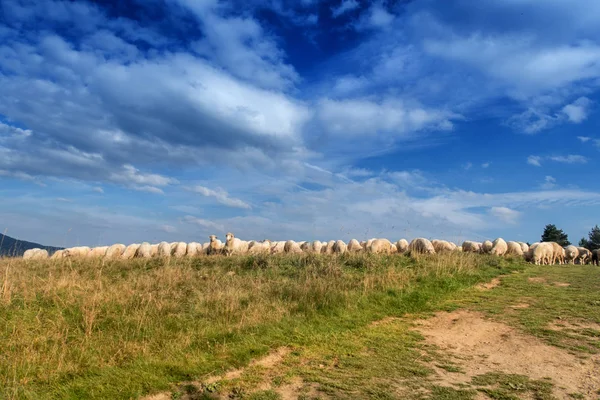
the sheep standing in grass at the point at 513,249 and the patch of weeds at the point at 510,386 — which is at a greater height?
the sheep standing in grass at the point at 513,249

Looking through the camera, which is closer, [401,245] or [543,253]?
[543,253]

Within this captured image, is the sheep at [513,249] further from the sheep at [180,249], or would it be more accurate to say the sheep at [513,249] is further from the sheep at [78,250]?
the sheep at [78,250]

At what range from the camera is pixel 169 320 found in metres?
7.39

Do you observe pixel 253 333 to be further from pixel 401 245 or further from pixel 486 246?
pixel 486 246

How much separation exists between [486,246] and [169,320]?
81.5ft

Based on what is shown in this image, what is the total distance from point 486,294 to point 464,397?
7.10 metres

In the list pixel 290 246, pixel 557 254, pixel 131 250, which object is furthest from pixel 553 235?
pixel 131 250

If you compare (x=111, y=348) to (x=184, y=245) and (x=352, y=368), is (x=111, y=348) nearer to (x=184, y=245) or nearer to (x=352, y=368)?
(x=352, y=368)

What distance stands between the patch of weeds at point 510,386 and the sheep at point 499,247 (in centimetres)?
2156

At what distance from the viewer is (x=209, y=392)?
15.8ft

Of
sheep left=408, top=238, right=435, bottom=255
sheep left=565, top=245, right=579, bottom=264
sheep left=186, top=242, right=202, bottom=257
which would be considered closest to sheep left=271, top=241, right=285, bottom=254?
sheep left=186, top=242, right=202, bottom=257

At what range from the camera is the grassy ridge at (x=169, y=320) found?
526 cm

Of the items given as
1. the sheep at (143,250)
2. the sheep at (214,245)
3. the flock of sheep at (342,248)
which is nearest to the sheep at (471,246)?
the flock of sheep at (342,248)

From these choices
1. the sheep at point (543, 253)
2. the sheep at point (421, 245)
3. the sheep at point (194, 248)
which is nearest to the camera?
the sheep at point (543, 253)
